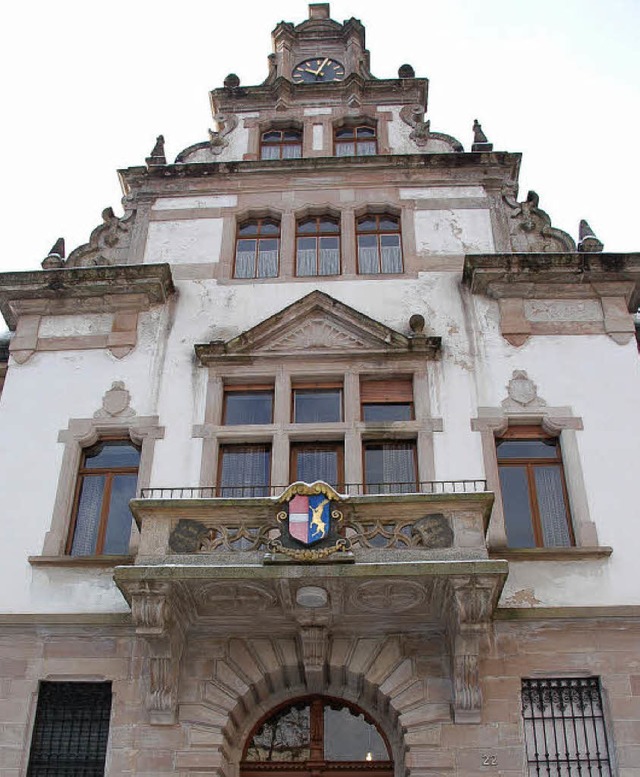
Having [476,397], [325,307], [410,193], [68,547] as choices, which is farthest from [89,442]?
[410,193]

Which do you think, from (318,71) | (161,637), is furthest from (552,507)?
(318,71)

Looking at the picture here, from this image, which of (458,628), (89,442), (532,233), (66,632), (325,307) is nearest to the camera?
(458,628)

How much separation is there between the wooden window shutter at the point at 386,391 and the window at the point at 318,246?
8.19 ft

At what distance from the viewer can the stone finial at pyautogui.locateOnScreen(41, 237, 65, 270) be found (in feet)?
56.1

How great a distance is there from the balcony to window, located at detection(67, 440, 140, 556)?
181cm

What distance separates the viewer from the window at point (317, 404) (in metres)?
15.4

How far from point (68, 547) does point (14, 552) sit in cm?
75

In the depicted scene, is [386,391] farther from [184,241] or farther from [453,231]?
[184,241]

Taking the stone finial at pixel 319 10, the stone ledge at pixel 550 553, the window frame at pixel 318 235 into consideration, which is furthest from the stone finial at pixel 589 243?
the stone finial at pixel 319 10

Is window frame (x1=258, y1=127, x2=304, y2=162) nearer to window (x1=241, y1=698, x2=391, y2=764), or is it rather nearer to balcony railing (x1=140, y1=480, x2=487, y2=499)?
balcony railing (x1=140, y1=480, x2=487, y2=499)

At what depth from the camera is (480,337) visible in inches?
624

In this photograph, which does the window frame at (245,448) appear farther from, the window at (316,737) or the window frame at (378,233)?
the window frame at (378,233)

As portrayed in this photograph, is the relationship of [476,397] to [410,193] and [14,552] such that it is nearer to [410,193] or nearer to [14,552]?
[410,193]

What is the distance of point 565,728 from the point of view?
1245cm
